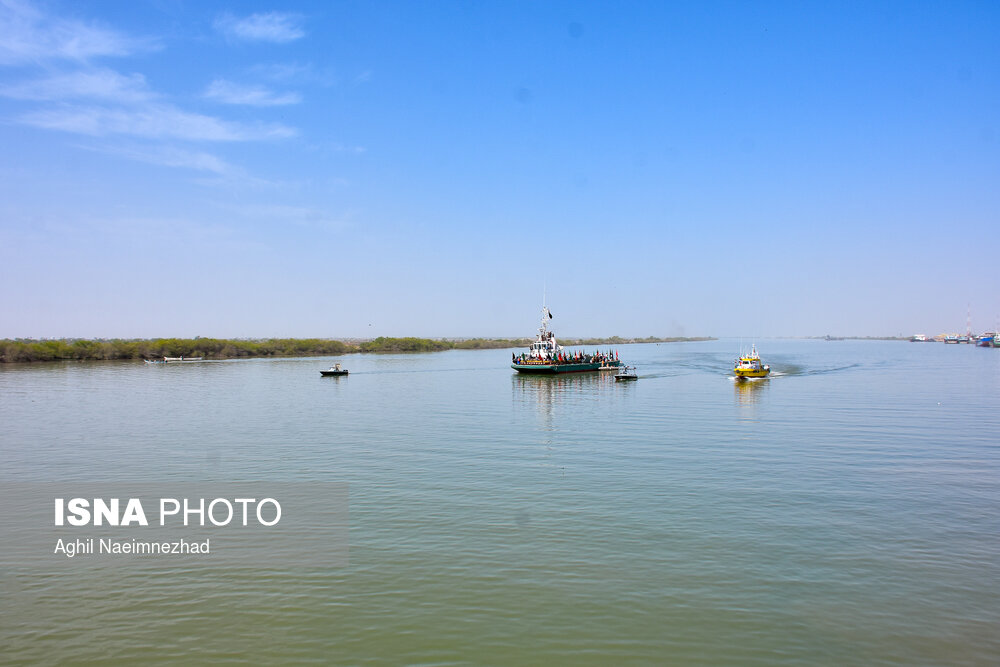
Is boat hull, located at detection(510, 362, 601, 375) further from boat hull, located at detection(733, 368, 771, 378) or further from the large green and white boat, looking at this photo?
boat hull, located at detection(733, 368, 771, 378)

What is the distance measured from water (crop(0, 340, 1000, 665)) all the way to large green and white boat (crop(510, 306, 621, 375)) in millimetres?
47551

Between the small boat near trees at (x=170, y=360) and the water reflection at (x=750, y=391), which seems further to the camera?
the small boat near trees at (x=170, y=360)

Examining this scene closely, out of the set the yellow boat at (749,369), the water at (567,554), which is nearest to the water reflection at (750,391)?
the yellow boat at (749,369)

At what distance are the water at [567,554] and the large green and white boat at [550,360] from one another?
47551 mm

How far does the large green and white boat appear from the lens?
273 feet

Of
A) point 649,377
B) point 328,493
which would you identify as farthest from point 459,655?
point 649,377

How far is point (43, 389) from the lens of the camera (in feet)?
197

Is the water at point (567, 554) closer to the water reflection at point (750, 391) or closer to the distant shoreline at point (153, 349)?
the water reflection at point (750, 391)

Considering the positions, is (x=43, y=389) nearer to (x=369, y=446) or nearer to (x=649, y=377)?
(x=369, y=446)

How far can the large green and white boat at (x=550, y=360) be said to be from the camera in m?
83.1

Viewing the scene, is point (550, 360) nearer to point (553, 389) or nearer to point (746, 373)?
point (553, 389)

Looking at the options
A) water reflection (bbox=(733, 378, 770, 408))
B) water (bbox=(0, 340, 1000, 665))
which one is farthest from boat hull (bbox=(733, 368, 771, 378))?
water (bbox=(0, 340, 1000, 665))

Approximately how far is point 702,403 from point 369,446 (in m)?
30.2

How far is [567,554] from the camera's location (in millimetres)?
13984
